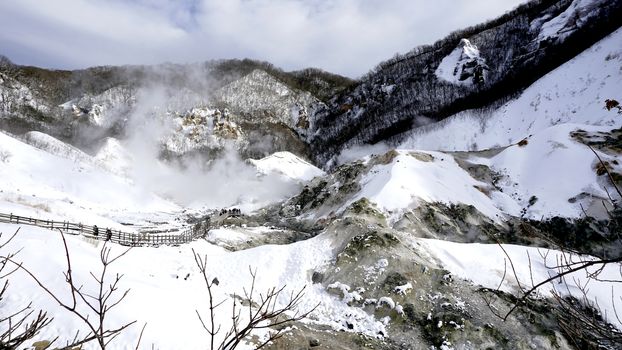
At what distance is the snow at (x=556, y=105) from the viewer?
54169mm

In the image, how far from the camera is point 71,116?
383ft

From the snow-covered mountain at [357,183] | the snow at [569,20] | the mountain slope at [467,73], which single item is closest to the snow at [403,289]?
the snow-covered mountain at [357,183]

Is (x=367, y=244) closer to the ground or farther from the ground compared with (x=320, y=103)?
closer to the ground

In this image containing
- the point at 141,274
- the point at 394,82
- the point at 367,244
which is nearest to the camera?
the point at 141,274

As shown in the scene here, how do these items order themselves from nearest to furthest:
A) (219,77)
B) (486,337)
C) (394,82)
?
(486,337)
(394,82)
(219,77)

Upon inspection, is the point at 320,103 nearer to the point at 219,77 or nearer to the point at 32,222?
the point at 219,77

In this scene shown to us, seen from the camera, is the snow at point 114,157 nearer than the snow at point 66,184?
No

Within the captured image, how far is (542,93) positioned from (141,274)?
69279 millimetres

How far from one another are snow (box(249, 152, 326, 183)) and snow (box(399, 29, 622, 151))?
29148mm

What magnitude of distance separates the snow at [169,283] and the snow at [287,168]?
5482 centimetres

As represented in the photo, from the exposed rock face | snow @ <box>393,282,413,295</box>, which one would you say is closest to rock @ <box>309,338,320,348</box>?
snow @ <box>393,282,413,295</box>

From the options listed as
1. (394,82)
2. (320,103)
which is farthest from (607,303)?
(320,103)

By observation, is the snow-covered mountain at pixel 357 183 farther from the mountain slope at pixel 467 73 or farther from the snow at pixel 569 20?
the mountain slope at pixel 467 73

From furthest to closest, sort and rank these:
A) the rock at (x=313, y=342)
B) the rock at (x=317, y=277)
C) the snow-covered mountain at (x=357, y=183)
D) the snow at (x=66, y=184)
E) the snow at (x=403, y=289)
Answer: the snow at (x=66, y=184), the rock at (x=317, y=277), the snow at (x=403, y=289), the snow-covered mountain at (x=357, y=183), the rock at (x=313, y=342)
